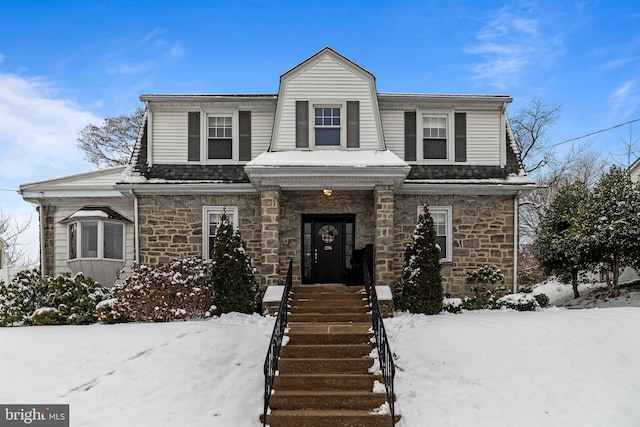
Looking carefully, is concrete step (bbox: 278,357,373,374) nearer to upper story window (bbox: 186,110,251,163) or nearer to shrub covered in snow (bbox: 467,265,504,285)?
shrub covered in snow (bbox: 467,265,504,285)

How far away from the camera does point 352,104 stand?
44.0 ft

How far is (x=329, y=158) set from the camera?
12.6 m

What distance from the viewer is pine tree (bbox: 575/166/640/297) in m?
12.4

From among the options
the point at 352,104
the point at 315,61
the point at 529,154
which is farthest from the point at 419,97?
the point at 529,154

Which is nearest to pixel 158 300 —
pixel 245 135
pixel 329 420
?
pixel 245 135

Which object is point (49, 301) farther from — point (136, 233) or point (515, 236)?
point (515, 236)

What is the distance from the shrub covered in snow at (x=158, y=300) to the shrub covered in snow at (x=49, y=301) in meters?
0.55

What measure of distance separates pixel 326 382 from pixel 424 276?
4.34 metres

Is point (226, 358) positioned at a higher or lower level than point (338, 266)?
lower

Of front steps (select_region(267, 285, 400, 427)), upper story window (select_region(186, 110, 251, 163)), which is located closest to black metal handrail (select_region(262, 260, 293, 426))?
front steps (select_region(267, 285, 400, 427))

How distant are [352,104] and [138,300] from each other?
22.9ft

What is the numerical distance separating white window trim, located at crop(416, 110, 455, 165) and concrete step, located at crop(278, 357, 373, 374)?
719 cm

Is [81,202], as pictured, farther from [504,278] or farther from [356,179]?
[504,278]

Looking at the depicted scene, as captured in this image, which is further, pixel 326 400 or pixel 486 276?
pixel 486 276
